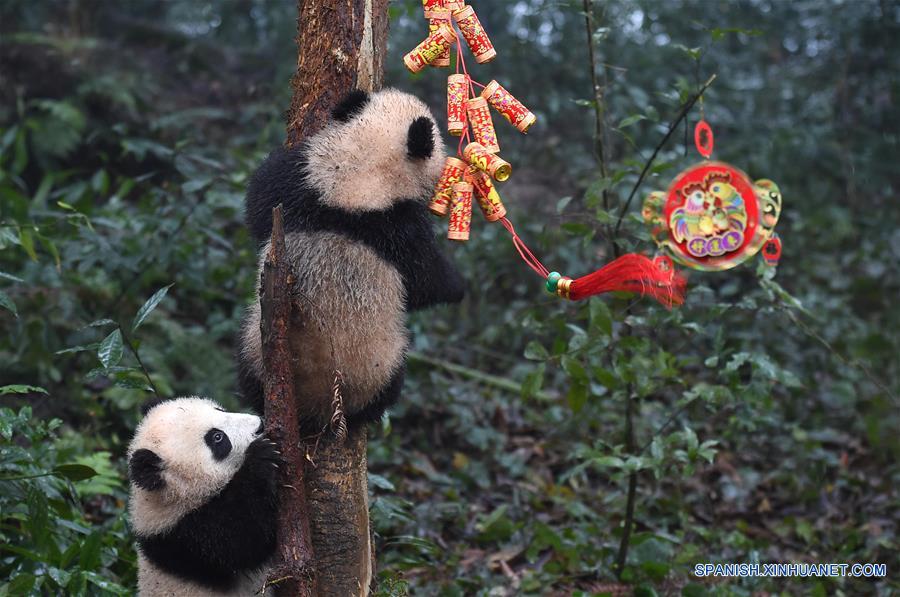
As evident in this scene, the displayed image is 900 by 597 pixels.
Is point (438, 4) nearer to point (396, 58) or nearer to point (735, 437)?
point (735, 437)

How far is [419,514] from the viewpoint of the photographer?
202 inches

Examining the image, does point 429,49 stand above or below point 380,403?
above

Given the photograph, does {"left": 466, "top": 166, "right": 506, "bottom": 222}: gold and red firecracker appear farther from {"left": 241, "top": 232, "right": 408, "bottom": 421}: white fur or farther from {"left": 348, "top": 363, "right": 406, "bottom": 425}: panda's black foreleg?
{"left": 348, "top": 363, "right": 406, "bottom": 425}: panda's black foreleg

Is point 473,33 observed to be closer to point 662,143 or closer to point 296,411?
point 662,143

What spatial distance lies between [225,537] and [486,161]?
1.66 m

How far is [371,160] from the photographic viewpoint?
3139 millimetres

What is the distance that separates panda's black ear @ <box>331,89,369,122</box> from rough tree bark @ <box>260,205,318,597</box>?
0.50 metres

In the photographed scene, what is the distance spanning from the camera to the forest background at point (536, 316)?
14.2 ft

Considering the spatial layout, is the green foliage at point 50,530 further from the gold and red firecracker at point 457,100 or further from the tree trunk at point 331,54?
the gold and red firecracker at point 457,100

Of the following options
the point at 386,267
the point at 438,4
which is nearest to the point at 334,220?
the point at 386,267

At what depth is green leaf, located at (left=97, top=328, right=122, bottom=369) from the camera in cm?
344

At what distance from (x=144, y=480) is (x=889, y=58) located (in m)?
8.46

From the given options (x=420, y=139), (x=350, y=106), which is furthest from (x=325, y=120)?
(x=420, y=139)

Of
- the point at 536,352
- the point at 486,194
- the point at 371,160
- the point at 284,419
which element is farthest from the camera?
the point at 536,352
